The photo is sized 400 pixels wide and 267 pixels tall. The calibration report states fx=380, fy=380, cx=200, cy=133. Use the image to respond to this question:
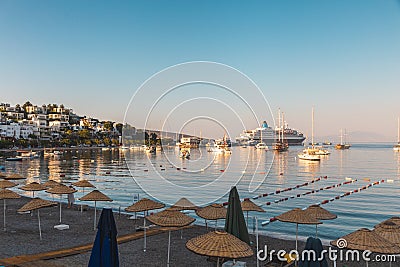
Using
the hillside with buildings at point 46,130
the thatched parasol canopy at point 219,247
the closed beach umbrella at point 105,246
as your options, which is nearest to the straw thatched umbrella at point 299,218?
the thatched parasol canopy at point 219,247

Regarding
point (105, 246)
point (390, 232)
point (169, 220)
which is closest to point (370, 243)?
point (390, 232)

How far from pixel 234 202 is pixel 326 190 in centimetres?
2745

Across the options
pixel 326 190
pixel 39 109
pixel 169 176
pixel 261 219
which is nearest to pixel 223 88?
pixel 261 219

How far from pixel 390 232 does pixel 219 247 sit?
4452 mm

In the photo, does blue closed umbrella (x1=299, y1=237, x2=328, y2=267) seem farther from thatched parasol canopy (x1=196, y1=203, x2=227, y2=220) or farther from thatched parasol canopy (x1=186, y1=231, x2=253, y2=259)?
thatched parasol canopy (x1=196, y1=203, x2=227, y2=220)

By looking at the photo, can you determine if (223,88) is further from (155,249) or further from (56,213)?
(56,213)

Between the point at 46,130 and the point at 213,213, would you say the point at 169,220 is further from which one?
the point at 46,130

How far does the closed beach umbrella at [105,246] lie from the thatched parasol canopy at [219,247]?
4.95 feet

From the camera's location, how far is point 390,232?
8.95 meters

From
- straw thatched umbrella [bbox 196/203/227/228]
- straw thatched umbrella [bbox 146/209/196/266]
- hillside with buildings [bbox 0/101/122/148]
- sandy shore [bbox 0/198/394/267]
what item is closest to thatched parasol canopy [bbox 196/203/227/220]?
straw thatched umbrella [bbox 196/203/227/228]

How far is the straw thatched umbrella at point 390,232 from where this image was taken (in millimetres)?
8734

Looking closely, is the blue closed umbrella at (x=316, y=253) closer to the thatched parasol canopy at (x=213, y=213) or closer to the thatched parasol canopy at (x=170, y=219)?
the thatched parasol canopy at (x=170, y=219)

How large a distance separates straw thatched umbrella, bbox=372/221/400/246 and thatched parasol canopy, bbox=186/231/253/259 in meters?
3.66

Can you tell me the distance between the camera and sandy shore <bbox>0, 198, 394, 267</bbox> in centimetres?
1050
